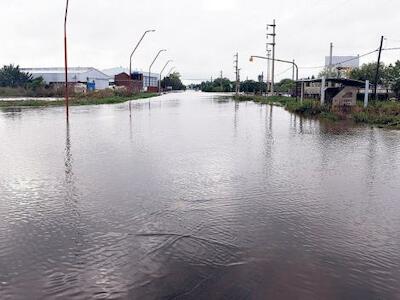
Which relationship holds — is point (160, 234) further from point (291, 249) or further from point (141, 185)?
point (141, 185)

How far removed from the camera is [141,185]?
30.0 feet

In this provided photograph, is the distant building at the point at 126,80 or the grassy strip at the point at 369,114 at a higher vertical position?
the distant building at the point at 126,80

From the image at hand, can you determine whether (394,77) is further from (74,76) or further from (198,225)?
(74,76)

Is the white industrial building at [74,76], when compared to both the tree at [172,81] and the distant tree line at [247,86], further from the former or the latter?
the tree at [172,81]

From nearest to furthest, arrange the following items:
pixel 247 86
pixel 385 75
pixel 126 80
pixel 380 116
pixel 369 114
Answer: pixel 380 116 → pixel 369 114 → pixel 385 75 → pixel 126 80 → pixel 247 86

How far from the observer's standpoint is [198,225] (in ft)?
21.9

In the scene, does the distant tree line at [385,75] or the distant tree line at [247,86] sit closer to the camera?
the distant tree line at [385,75]

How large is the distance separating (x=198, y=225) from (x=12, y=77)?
327 feet

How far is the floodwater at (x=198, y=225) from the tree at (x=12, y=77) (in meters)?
90.9

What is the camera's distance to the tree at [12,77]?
316 feet

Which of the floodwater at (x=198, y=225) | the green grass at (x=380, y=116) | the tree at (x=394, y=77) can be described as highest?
the tree at (x=394, y=77)

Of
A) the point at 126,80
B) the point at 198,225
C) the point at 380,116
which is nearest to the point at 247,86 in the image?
the point at 126,80

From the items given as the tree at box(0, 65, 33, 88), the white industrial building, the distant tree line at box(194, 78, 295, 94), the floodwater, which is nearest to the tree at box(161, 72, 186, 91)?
the distant tree line at box(194, 78, 295, 94)

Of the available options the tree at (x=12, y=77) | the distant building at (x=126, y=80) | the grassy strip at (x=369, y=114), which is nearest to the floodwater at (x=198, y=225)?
the grassy strip at (x=369, y=114)
